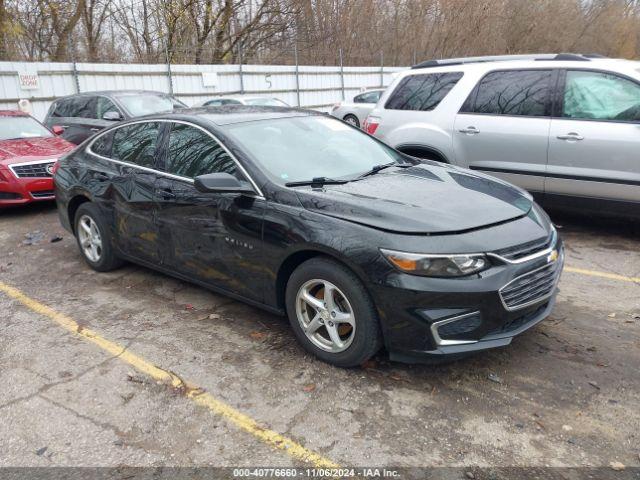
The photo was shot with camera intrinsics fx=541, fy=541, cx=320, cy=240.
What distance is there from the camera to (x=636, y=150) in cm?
516

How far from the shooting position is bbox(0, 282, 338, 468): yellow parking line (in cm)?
270

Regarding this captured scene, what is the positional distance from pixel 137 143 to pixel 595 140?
440 cm

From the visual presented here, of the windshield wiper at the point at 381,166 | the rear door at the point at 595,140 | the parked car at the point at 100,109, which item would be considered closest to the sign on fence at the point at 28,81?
the parked car at the point at 100,109

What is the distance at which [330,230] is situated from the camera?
10.6ft

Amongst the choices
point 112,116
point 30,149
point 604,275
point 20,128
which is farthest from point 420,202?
point 20,128

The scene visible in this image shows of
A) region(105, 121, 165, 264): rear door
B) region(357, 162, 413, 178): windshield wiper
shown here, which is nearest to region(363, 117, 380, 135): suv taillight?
region(357, 162, 413, 178): windshield wiper

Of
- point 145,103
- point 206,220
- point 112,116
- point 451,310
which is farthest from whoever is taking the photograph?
point 145,103

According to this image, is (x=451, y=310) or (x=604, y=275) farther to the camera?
(x=604, y=275)

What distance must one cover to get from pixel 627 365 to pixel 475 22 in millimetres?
32112

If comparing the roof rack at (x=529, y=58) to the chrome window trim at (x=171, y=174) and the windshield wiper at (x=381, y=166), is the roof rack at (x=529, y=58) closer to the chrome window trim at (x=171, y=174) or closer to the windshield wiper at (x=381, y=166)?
the windshield wiper at (x=381, y=166)

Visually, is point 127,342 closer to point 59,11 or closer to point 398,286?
point 398,286

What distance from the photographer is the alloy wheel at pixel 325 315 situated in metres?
3.29

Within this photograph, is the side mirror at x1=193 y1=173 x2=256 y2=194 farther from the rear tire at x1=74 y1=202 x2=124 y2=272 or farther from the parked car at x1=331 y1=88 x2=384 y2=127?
the parked car at x1=331 y1=88 x2=384 y2=127

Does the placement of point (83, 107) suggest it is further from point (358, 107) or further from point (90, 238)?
point (358, 107)
